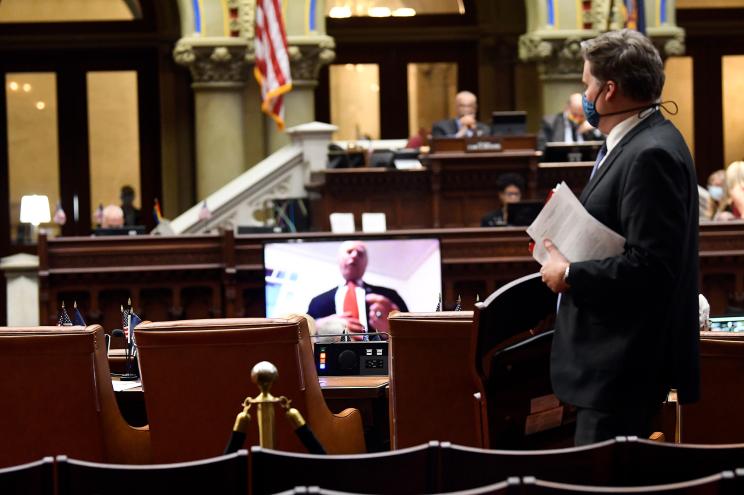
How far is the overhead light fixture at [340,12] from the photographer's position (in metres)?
18.5

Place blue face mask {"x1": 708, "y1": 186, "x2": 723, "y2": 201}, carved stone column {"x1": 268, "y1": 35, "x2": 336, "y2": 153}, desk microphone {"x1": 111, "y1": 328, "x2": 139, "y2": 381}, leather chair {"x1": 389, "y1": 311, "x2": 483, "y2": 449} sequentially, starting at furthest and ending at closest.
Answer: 1. carved stone column {"x1": 268, "y1": 35, "x2": 336, "y2": 153}
2. blue face mask {"x1": 708, "y1": 186, "x2": 723, "y2": 201}
3. desk microphone {"x1": 111, "y1": 328, "x2": 139, "y2": 381}
4. leather chair {"x1": 389, "y1": 311, "x2": 483, "y2": 449}

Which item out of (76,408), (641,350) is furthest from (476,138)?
(641,350)

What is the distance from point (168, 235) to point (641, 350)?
7428mm

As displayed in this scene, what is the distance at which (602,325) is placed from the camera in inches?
153

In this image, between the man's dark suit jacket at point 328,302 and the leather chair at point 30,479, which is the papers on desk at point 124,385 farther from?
the man's dark suit jacket at point 328,302

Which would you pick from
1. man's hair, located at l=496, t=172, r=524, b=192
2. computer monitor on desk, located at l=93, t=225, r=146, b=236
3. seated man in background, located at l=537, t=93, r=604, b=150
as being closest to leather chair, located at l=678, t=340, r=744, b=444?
man's hair, located at l=496, t=172, r=524, b=192

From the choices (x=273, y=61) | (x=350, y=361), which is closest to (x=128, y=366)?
(x=350, y=361)

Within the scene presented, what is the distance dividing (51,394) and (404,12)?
46.9ft

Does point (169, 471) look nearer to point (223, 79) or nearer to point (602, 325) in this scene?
point (602, 325)

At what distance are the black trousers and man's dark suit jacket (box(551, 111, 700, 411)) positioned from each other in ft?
0.08

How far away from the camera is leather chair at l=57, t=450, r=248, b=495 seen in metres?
3.29

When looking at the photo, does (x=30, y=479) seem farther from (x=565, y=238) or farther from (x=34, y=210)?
(x=34, y=210)

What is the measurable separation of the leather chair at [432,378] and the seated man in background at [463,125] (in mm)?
7650

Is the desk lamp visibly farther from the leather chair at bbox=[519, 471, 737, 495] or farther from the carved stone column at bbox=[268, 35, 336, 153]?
the leather chair at bbox=[519, 471, 737, 495]
